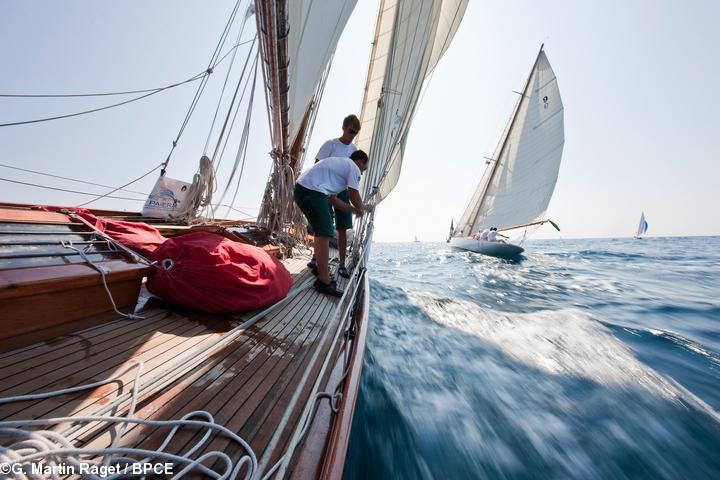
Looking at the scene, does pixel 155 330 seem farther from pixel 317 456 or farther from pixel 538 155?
pixel 538 155

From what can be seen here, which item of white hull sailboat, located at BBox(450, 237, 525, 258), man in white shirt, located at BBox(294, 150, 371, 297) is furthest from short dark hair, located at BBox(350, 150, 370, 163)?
white hull sailboat, located at BBox(450, 237, 525, 258)

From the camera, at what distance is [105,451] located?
2.57ft

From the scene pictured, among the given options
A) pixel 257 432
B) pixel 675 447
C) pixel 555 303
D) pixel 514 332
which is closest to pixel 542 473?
pixel 675 447

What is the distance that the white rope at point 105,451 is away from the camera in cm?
76

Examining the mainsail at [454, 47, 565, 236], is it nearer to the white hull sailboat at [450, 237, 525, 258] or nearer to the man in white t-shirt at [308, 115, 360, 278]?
the white hull sailboat at [450, 237, 525, 258]

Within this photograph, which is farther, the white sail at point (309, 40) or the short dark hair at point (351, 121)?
the short dark hair at point (351, 121)

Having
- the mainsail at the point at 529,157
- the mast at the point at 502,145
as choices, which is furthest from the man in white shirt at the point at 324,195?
the mast at the point at 502,145

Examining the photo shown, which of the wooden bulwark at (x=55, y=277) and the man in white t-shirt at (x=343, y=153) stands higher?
the man in white t-shirt at (x=343, y=153)

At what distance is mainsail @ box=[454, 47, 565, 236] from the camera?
14.4 metres

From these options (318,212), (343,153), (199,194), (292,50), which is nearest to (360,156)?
(343,153)

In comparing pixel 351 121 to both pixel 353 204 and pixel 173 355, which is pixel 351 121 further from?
pixel 173 355

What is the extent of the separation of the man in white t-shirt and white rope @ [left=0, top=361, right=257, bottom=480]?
93.6 inches

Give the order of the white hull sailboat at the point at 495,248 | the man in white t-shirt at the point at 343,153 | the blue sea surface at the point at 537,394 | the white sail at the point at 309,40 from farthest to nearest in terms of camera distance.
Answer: the white hull sailboat at the point at 495,248, the man in white t-shirt at the point at 343,153, the white sail at the point at 309,40, the blue sea surface at the point at 537,394

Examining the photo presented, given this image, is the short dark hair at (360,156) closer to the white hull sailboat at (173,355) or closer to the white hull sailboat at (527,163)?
the white hull sailboat at (173,355)
